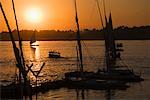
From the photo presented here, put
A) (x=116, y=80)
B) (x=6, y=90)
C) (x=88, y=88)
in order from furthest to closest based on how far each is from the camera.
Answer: (x=116, y=80)
(x=88, y=88)
(x=6, y=90)

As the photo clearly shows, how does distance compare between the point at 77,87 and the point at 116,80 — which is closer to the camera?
the point at 77,87

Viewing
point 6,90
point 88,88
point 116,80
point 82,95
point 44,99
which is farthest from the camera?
point 116,80

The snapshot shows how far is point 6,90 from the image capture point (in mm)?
45000

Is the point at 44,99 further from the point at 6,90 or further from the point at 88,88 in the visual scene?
the point at 88,88

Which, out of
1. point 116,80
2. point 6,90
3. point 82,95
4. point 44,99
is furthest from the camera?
point 116,80

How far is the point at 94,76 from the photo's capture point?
2450 inches

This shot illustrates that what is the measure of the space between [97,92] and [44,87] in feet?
20.7

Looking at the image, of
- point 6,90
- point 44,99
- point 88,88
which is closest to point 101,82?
point 88,88

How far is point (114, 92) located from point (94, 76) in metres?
8.53

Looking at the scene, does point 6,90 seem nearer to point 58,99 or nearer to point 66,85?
point 58,99

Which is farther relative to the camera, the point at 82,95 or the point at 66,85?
the point at 66,85

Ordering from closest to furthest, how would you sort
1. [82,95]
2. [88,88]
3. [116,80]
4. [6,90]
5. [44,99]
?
[6,90] < [44,99] < [82,95] < [88,88] < [116,80]

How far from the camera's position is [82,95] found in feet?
171

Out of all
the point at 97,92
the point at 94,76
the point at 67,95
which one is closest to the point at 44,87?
the point at 67,95
